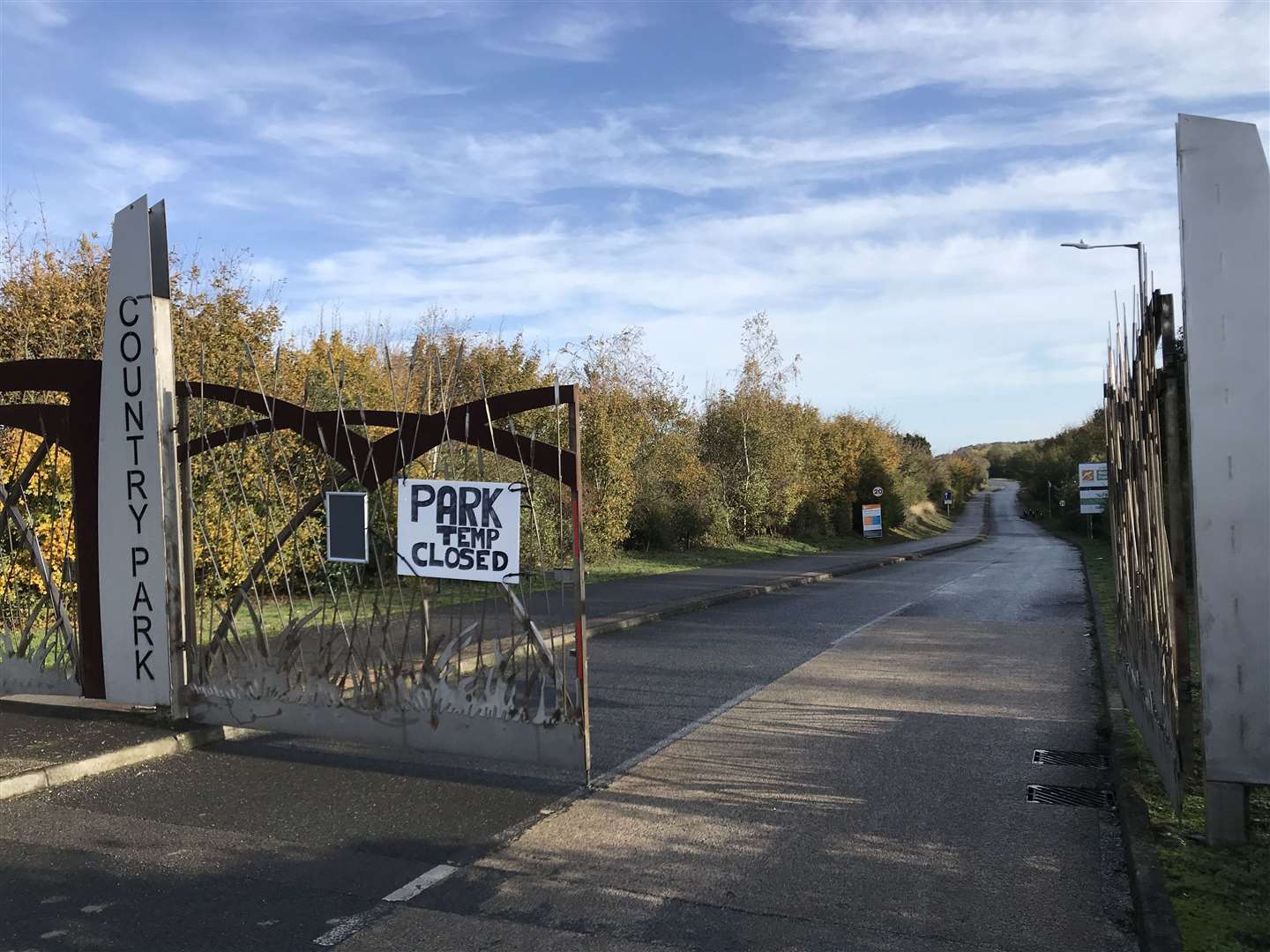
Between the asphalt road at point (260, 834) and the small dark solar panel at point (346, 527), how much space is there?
1.34 m

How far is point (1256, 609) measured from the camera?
4727 millimetres

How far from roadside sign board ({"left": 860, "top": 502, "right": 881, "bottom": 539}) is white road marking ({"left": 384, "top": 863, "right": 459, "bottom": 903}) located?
160ft

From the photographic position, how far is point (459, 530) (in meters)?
6.35

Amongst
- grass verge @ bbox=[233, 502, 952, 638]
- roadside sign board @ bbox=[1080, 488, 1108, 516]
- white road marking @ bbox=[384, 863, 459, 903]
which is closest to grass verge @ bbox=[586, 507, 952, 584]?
grass verge @ bbox=[233, 502, 952, 638]

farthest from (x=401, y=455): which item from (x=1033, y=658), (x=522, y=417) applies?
(x=522, y=417)

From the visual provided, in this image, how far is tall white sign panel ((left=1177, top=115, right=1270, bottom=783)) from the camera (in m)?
4.70

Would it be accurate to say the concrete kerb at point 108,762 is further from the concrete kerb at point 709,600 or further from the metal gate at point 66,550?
the concrete kerb at point 709,600

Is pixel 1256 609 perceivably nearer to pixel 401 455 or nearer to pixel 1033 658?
pixel 401 455

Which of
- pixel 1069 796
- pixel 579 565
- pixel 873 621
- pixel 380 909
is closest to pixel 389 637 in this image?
pixel 579 565

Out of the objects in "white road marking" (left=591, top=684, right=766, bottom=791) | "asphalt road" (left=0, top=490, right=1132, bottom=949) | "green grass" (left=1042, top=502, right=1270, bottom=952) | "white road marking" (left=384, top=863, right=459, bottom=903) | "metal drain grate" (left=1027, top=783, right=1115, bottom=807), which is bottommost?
"metal drain grate" (left=1027, top=783, right=1115, bottom=807)

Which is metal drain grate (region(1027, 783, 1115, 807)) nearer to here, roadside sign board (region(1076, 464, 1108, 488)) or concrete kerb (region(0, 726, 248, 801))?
concrete kerb (region(0, 726, 248, 801))

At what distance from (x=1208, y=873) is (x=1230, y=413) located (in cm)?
201

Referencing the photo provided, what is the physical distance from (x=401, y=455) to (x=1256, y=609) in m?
4.70

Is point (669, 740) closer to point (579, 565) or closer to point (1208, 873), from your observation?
point (579, 565)
